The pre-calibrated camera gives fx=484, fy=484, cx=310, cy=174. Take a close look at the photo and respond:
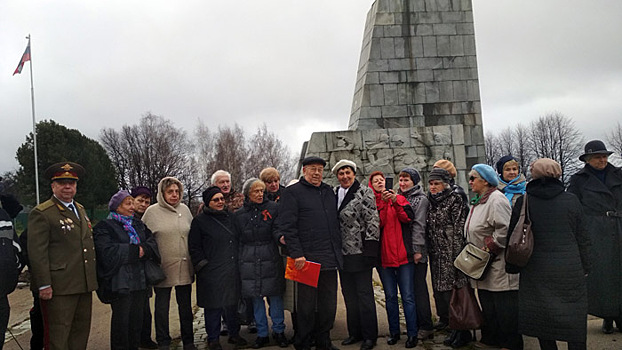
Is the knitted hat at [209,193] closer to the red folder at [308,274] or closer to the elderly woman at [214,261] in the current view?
the elderly woman at [214,261]

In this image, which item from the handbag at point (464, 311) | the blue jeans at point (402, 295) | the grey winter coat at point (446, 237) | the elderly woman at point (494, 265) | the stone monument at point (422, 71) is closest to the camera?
the elderly woman at point (494, 265)

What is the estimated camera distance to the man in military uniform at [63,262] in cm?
386

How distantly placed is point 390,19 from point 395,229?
27.1 ft

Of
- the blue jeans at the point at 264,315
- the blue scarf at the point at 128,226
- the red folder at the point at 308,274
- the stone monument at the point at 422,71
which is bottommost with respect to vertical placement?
the blue jeans at the point at 264,315

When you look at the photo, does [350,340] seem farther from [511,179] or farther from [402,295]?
[511,179]

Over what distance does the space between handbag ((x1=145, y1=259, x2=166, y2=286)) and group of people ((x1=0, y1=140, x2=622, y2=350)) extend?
14mm

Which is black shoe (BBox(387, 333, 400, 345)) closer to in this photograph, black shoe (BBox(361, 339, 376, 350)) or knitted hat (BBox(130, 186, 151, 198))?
black shoe (BBox(361, 339, 376, 350))

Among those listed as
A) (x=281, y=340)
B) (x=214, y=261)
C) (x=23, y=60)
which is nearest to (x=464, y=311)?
(x=281, y=340)

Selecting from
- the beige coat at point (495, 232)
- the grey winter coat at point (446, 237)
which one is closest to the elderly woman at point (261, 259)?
→ the grey winter coat at point (446, 237)

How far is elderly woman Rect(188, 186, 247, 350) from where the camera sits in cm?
473

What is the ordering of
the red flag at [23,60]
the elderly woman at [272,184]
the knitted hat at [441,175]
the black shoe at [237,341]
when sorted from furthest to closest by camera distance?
the red flag at [23,60], the elderly woman at [272,184], the black shoe at [237,341], the knitted hat at [441,175]

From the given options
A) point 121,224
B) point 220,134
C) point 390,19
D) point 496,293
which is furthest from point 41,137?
point 496,293

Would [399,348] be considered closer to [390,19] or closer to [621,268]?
[621,268]

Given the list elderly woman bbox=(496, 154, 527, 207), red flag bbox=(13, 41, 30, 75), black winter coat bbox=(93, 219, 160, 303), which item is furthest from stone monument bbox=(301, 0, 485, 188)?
red flag bbox=(13, 41, 30, 75)
